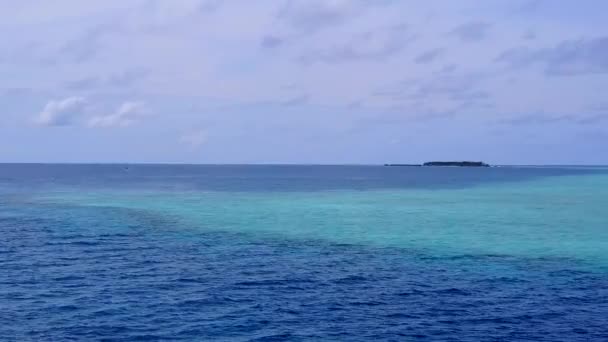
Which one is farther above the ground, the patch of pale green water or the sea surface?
the patch of pale green water

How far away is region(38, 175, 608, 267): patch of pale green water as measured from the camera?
4550 cm

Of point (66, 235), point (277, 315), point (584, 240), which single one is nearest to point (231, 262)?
point (277, 315)

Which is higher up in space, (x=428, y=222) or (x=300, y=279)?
(x=428, y=222)

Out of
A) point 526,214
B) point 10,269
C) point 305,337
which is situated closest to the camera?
point 305,337

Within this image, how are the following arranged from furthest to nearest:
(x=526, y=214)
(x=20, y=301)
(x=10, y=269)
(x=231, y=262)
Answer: (x=526, y=214), (x=231, y=262), (x=10, y=269), (x=20, y=301)

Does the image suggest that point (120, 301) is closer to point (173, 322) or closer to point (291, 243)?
point (173, 322)

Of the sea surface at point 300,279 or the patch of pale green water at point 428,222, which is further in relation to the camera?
the patch of pale green water at point 428,222

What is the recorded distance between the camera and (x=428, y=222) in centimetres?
6041

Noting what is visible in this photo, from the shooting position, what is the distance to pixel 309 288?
31.2 meters

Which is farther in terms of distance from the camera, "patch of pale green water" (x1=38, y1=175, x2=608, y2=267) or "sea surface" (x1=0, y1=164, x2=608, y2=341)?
"patch of pale green water" (x1=38, y1=175, x2=608, y2=267)

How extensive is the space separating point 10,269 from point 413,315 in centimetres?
2328

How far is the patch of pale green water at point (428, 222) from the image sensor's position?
45.5 metres

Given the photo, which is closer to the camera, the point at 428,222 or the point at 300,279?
the point at 300,279

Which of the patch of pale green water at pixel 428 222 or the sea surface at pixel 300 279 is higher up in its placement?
the patch of pale green water at pixel 428 222
